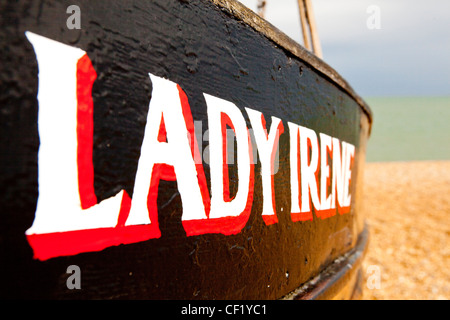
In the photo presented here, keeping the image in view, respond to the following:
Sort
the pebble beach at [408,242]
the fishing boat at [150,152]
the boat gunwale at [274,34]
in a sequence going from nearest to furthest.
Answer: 1. the fishing boat at [150,152]
2. the boat gunwale at [274,34]
3. the pebble beach at [408,242]

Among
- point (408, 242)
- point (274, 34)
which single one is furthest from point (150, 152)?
point (408, 242)

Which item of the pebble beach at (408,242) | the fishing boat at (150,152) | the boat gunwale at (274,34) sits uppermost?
the boat gunwale at (274,34)

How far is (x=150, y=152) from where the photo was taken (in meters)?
0.76

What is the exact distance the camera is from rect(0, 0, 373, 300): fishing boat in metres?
0.59

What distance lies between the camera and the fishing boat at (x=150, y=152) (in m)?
0.59

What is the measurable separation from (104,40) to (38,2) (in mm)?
121

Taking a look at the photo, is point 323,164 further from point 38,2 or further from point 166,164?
point 38,2

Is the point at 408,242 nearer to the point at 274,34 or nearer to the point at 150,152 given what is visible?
the point at 274,34

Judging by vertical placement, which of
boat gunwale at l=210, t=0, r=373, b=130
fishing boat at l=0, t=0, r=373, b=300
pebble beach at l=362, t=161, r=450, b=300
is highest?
boat gunwale at l=210, t=0, r=373, b=130

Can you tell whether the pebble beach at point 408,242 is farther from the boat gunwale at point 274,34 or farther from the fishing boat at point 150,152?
the fishing boat at point 150,152

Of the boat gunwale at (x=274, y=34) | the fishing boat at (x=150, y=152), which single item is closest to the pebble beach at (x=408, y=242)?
the boat gunwale at (x=274, y=34)

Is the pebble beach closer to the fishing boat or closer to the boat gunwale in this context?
the boat gunwale

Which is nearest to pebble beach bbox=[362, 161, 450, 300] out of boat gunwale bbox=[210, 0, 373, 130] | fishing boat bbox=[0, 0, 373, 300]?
boat gunwale bbox=[210, 0, 373, 130]

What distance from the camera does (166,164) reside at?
0.78 m
